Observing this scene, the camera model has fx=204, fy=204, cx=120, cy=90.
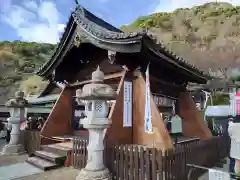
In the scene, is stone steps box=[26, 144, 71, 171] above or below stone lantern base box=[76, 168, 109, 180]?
below

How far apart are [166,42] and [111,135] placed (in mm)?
→ 34129

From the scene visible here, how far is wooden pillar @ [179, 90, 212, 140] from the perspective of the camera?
10484 millimetres

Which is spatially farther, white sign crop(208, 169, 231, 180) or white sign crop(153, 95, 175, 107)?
white sign crop(153, 95, 175, 107)

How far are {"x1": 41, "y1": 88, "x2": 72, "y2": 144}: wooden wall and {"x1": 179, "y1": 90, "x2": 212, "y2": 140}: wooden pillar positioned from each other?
620 centimetres

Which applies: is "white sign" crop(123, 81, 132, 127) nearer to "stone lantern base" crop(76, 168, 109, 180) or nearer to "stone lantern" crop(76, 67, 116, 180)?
"stone lantern" crop(76, 67, 116, 180)

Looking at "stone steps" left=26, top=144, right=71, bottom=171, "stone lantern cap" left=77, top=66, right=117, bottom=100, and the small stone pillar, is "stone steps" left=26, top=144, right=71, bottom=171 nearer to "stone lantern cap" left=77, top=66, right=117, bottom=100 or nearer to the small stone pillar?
the small stone pillar

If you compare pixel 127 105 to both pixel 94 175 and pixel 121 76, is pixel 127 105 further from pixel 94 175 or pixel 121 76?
pixel 94 175

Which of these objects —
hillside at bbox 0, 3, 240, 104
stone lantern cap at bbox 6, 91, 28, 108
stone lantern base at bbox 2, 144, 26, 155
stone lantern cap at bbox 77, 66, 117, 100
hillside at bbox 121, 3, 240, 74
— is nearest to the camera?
stone lantern cap at bbox 77, 66, 117, 100

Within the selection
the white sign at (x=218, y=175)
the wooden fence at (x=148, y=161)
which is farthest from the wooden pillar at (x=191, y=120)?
the white sign at (x=218, y=175)

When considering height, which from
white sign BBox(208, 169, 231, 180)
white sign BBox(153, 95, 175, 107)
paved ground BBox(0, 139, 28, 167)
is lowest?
paved ground BBox(0, 139, 28, 167)

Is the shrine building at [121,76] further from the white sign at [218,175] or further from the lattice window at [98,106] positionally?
the white sign at [218,175]

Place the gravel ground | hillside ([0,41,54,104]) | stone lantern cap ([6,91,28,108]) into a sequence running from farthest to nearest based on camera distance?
1. hillside ([0,41,54,104])
2. stone lantern cap ([6,91,28,108])
3. the gravel ground

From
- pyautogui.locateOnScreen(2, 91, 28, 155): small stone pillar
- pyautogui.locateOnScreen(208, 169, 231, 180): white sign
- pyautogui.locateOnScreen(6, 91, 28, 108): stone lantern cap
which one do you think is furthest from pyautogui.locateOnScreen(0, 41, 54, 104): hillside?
pyautogui.locateOnScreen(208, 169, 231, 180): white sign

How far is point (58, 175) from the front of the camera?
655 centimetres
